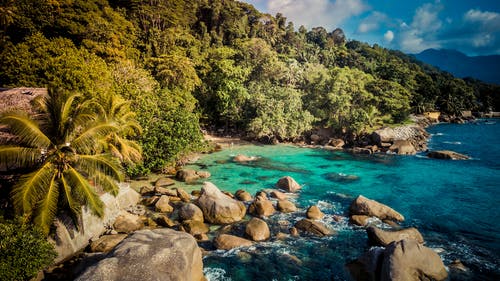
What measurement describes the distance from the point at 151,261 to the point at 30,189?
602 cm

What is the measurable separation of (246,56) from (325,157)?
26.5 metres

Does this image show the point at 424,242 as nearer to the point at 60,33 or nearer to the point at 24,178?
the point at 24,178

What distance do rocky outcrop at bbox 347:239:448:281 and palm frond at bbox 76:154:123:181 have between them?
40.4 ft

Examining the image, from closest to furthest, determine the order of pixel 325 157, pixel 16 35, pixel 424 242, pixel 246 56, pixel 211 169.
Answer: pixel 424 242 < pixel 211 169 < pixel 325 157 < pixel 16 35 < pixel 246 56

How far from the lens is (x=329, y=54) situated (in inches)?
3883

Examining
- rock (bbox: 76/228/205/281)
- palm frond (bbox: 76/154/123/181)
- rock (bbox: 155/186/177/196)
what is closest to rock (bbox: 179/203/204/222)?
rock (bbox: 155/186/177/196)

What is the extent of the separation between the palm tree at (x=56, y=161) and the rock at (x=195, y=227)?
4533mm

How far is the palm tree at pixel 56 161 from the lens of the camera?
36.6 ft

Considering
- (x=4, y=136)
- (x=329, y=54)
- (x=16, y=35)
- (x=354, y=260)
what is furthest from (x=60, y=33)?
(x=329, y=54)

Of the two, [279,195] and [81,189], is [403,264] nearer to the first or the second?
[279,195]

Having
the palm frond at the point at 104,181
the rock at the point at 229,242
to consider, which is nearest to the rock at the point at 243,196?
the rock at the point at 229,242

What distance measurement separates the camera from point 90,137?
1280 cm

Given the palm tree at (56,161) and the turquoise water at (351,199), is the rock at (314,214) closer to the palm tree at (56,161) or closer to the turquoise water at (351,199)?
the turquoise water at (351,199)

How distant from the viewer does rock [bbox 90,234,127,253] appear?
13125 mm
